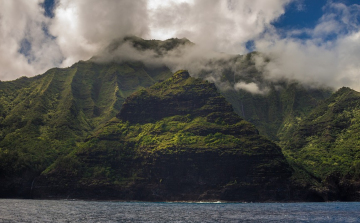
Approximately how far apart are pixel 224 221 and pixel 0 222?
52528 millimetres

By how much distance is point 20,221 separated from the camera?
88.1m

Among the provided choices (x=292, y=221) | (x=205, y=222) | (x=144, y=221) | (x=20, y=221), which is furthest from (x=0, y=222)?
(x=292, y=221)

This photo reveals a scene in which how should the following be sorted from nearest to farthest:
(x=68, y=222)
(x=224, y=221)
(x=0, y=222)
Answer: (x=0, y=222) → (x=68, y=222) → (x=224, y=221)

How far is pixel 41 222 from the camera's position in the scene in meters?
88.4

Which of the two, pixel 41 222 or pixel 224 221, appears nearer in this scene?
pixel 41 222

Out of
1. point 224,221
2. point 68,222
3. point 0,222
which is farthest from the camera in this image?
point 224,221

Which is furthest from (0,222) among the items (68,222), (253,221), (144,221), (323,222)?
(323,222)

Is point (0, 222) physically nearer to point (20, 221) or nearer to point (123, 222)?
point (20, 221)

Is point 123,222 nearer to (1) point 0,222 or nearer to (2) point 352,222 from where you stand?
(1) point 0,222

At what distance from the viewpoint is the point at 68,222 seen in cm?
9031

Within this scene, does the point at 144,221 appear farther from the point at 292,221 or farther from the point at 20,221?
the point at 292,221

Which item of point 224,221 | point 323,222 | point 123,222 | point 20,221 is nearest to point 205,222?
point 224,221

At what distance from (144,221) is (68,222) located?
1836cm

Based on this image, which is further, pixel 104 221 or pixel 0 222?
pixel 104 221
